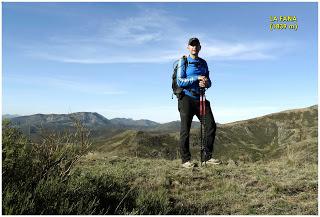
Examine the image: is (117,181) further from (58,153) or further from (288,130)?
(288,130)

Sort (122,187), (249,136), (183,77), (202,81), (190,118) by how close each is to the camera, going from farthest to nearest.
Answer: (249,136) < (190,118) < (183,77) < (202,81) < (122,187)

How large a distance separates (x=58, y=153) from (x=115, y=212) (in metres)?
1.68

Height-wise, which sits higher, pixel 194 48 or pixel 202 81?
pixel 194 48

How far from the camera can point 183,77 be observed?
10117mm

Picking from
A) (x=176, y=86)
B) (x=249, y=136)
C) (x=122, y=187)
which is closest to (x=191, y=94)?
(x=176, y=86)

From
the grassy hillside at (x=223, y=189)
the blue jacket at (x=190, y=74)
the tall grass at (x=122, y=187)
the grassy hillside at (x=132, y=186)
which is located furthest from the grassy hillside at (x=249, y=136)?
the tall grass at (x=122, y=187)

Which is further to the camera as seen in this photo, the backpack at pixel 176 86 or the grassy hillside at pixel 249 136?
the grassy hillside at pixel 249 136

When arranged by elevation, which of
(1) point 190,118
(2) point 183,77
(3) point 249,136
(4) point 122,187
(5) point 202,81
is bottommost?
(3) point 249,136

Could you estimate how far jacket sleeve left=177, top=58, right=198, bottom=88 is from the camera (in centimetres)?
996

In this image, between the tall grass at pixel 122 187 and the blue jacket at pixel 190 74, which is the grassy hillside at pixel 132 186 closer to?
the tall grass at pixel 122 187

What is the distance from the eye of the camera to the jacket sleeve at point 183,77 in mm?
9961

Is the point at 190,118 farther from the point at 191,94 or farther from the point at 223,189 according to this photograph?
the point at 223,189

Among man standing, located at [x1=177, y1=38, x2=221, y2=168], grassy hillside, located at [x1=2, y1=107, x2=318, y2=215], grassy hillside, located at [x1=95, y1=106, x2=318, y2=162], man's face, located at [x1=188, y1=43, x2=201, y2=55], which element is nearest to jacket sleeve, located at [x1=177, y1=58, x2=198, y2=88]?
man standing, located at [x1=177, y1=38, x2=221, y2=168]

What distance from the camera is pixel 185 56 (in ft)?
33.6
